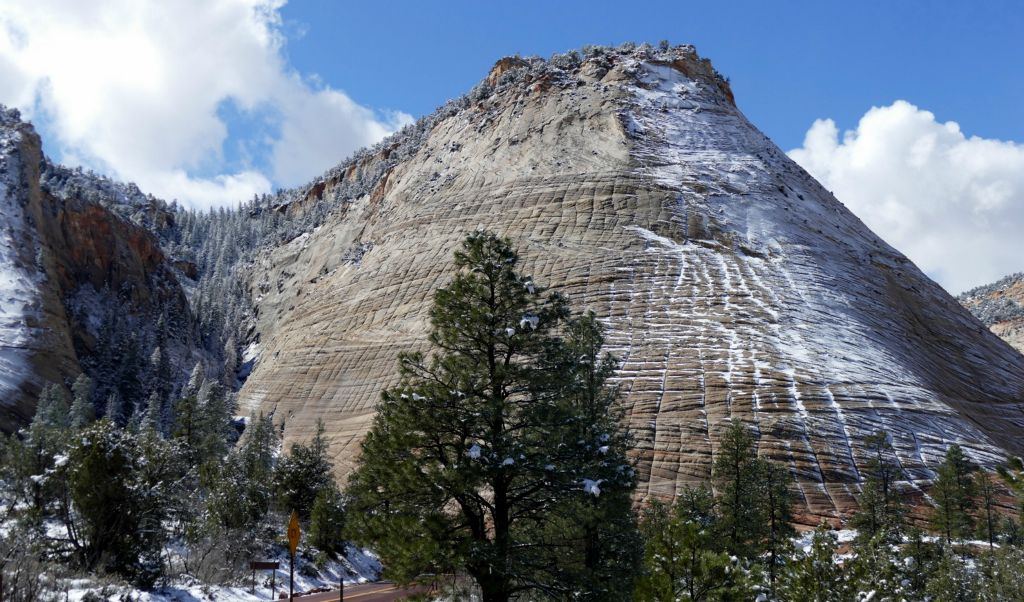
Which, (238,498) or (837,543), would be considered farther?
(238,498)

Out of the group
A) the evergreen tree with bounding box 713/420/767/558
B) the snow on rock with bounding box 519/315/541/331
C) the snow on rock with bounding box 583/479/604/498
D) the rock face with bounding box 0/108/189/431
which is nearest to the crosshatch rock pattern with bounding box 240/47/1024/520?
the evergreen tree with bounding box 713/420/767/558

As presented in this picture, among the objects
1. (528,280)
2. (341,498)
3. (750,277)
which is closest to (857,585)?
(528,280)

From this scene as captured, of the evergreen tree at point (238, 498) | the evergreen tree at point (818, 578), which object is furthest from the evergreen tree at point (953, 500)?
the evergreen tree at point (238, 498)

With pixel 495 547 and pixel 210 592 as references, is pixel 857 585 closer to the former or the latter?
pixel 495 547

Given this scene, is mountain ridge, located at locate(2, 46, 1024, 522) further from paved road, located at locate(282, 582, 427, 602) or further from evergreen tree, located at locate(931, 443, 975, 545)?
paved road, located at locate(282, 582, 427, 602)

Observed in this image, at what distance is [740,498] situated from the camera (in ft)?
84.0

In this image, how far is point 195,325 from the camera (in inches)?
3964

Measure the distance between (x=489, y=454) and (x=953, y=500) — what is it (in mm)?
27164

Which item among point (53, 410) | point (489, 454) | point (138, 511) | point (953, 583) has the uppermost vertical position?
point (53, 410)

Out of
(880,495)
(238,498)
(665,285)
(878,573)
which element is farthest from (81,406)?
(878,573)

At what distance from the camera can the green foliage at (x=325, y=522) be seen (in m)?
26.6

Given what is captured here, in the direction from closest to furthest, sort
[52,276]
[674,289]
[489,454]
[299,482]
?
[489,454]
[299,482]
[674,289]
[52,276]

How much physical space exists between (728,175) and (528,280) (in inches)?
2085

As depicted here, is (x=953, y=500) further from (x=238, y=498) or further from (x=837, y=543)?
(x=238, y=498)
